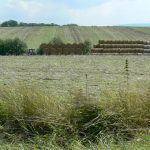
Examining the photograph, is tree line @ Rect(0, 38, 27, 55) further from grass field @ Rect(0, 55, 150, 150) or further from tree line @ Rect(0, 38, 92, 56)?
grass field @ Rect(0, 55, 150, 150)

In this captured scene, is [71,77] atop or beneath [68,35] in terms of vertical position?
beneath

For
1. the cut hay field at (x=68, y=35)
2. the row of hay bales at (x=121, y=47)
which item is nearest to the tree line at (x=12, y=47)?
the row of hay bales at (x=121, y=47)

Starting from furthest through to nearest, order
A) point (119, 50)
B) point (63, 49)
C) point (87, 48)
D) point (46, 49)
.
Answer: point (87, 48) < point (63, 49) < point (46, 49) < point (119, 50)

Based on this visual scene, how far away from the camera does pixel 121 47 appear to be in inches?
1383

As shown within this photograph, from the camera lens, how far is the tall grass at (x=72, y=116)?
18.9 feet

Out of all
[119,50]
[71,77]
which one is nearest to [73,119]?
[71,77]

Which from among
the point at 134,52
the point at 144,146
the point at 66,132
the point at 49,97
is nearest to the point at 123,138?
the point at 144,146

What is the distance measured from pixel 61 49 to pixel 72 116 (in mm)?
28831

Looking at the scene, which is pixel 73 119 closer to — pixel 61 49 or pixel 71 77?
pixel 71 77

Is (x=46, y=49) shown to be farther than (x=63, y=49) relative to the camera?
No

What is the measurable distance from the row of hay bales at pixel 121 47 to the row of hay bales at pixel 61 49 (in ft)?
4.41

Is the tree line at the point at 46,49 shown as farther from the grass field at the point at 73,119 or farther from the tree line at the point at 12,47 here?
the grass field at the point at 73,119

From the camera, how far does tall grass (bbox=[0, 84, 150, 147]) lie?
227 inches

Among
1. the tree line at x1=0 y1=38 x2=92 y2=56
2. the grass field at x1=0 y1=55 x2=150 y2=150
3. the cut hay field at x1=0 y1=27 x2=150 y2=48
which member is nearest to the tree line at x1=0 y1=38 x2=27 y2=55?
the tree line at x1=0 y1=38 x2=92 y2=56
